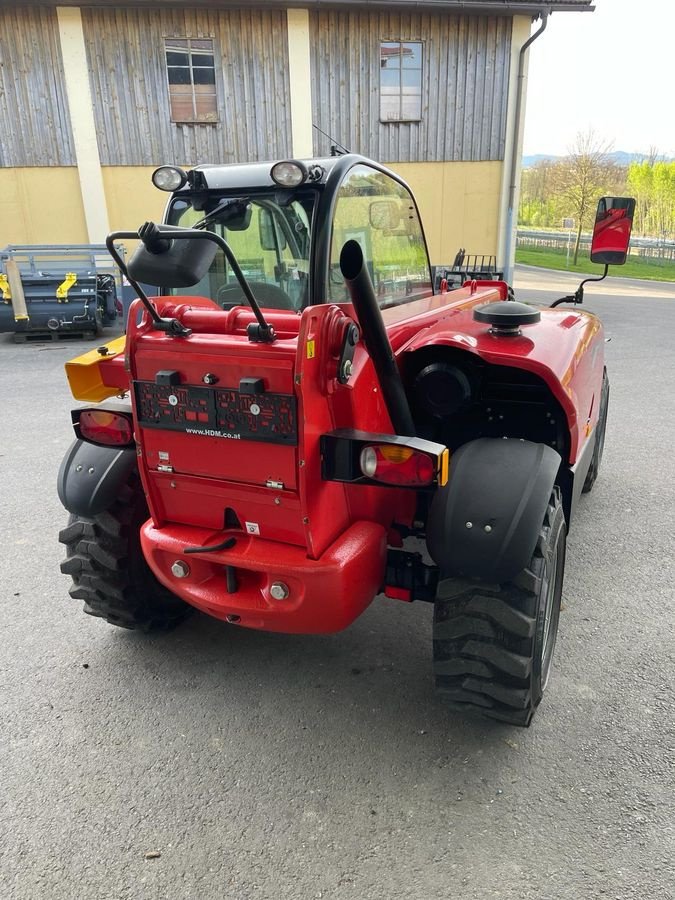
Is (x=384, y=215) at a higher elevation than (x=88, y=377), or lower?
higher

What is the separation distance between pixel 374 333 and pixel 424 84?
13738mm

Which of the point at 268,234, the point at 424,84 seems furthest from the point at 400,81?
the point at 268,234

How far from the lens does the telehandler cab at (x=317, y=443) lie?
2.19 meters

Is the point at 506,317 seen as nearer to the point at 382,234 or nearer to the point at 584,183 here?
the point at 382,234

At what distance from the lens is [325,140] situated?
547 inches

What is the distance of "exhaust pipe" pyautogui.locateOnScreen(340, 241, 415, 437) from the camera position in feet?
6.61

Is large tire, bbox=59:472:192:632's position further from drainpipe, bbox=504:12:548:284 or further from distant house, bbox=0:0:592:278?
distant house, bbox=0:0:592:278

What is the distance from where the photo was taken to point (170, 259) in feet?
6.10

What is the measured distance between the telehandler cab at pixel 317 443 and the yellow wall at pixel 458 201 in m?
12.0

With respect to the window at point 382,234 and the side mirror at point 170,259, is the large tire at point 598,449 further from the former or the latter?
the side mirror at point 170,259

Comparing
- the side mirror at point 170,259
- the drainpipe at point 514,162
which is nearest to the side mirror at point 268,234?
the side mirror at point 170,259

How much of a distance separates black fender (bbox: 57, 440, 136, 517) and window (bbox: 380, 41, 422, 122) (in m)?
13.4

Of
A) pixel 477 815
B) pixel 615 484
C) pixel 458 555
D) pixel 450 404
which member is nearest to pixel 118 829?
pixel 477 815

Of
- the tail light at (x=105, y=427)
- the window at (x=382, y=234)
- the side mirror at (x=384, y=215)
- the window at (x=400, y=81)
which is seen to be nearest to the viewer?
the tail light at (x=105, y=427)
